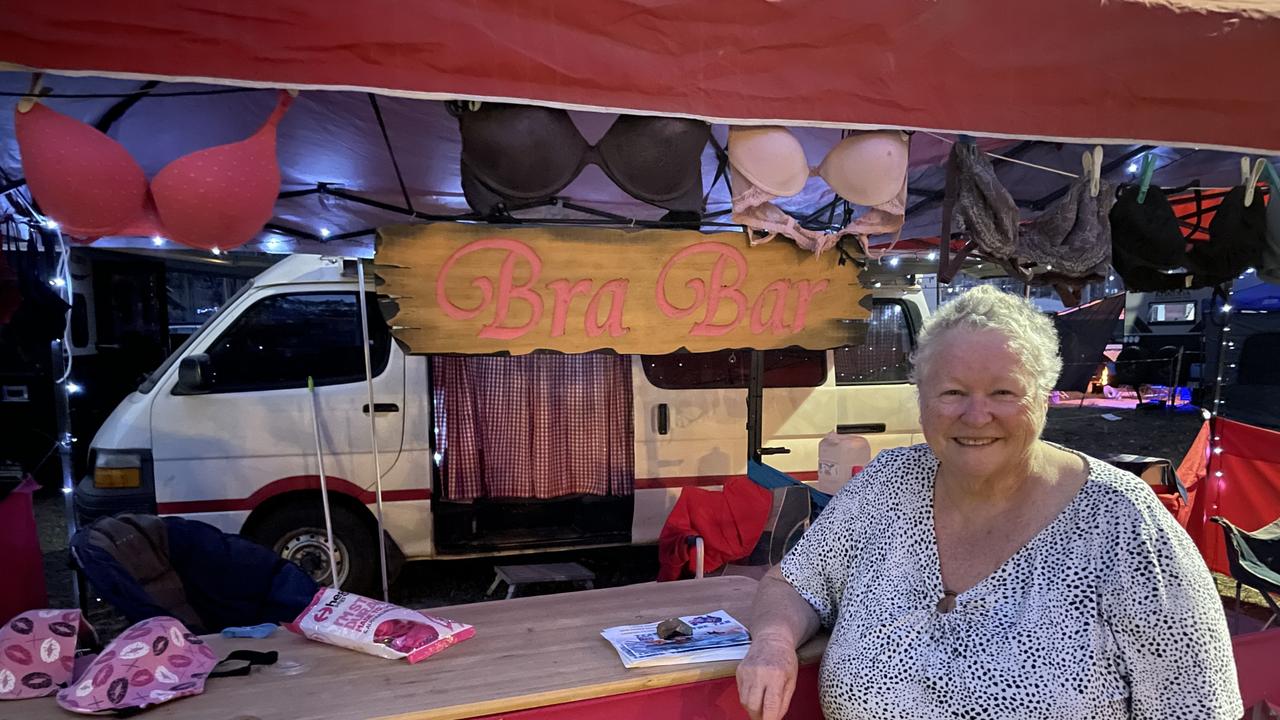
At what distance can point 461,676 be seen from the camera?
177 centimetres

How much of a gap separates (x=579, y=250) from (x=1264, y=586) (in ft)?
12.0

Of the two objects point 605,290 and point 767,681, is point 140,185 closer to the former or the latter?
point 605,290

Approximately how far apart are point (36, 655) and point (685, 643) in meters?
1.59

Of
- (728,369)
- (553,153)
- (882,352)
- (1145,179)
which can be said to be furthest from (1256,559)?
(553,153)

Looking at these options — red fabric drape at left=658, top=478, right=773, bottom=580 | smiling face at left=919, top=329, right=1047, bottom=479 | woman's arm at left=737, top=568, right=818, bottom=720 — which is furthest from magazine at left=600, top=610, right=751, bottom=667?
red fabric drape at left=658, top=478, right=773, bottom=580

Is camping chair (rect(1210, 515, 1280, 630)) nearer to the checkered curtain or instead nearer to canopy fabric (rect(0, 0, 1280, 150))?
canopy fabric (rect(0, 0, 1280, 150))

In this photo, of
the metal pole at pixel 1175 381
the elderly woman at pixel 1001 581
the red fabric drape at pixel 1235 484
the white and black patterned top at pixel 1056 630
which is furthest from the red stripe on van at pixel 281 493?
the metal pole at pixel 1175 381

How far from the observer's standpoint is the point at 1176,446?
1027 cm

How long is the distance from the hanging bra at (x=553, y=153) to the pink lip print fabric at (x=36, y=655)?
1580mm

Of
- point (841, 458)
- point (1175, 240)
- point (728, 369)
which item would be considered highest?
point (1175, 240)

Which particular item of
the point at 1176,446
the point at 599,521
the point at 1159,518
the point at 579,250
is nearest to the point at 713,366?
the point at 599,521

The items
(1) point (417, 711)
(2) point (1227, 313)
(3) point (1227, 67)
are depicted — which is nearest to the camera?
(1) point (417, 711)

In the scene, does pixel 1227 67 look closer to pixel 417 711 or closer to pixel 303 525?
pixel 417 711

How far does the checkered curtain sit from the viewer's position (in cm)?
463
